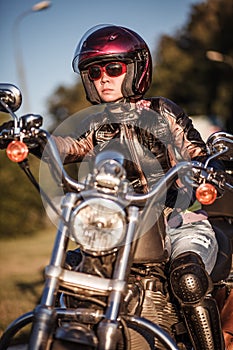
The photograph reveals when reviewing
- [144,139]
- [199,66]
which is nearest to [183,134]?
[144,139]

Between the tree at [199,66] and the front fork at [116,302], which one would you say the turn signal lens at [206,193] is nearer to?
the front fork at [116,302]

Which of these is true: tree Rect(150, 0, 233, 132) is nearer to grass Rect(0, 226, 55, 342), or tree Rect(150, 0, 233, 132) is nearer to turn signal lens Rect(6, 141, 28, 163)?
grass Rect(0, 226, 55, 342)

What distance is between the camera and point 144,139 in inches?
161

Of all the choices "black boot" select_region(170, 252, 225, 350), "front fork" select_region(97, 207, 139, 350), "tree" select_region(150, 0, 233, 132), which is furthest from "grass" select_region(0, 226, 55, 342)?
"tree" select_region(150, 0, 233, 132)

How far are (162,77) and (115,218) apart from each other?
4590cm

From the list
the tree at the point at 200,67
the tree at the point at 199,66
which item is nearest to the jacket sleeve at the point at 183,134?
the tree at the point at 199,66

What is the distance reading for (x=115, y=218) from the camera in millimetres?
3094

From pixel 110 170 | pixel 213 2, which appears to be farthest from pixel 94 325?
pixel 213 2

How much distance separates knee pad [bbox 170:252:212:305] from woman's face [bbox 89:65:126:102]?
104cm

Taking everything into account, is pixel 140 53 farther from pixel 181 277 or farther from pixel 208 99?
pixel 208 99

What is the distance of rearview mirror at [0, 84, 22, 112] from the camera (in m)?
3.47

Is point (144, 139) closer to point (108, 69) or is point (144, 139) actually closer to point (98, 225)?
point (108, 69)

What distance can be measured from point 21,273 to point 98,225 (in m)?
9.39

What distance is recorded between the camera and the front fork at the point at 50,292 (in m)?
2.94
